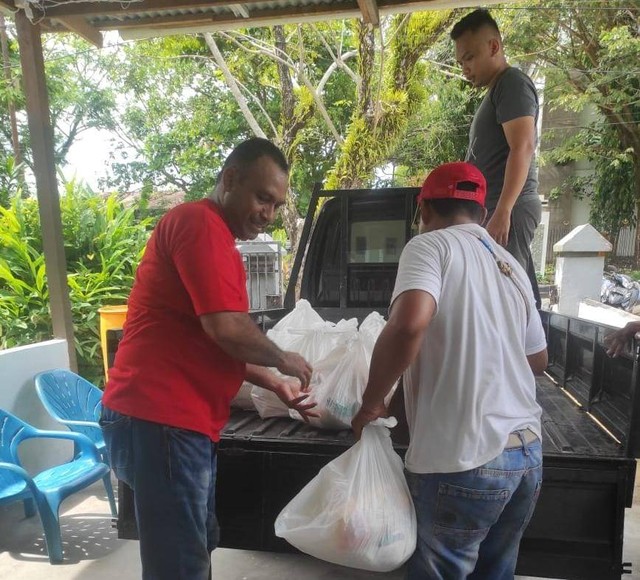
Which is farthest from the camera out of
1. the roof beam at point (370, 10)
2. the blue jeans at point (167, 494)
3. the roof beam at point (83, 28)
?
the roof beam at point (83, 28)

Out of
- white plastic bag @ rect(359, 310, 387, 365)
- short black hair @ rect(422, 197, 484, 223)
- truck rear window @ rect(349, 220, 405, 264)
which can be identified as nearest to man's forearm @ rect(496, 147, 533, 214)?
white plastic bag @ rect(359, 310, 387, 365)

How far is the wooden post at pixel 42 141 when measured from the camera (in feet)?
11.6

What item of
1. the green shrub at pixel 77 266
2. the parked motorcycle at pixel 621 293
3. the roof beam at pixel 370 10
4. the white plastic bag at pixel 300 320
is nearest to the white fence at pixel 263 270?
the green shrub at pixel 77 266

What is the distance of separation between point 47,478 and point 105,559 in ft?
1.88

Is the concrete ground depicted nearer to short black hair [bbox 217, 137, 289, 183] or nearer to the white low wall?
the white low wall

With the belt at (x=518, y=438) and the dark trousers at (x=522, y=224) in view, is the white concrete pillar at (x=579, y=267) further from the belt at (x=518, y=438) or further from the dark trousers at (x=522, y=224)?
the belt at (x=518, y=438)

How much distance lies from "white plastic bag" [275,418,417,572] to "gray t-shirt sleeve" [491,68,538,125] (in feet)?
5.13

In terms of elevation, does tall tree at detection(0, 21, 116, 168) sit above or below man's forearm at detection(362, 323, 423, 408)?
above

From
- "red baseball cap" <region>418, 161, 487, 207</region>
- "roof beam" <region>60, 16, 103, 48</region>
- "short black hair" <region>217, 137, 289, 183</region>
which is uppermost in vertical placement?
"roof beam" <region>60, 16, 103, 48</region>

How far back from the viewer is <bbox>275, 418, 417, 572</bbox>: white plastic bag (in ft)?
4.40

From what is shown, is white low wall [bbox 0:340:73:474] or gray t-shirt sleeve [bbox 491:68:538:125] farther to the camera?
white low wall [bbox 0:340:73:474]

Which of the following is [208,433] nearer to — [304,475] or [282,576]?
[304,475]

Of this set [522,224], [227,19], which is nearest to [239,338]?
[522,224]

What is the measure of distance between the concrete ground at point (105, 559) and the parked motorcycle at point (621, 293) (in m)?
7.07
